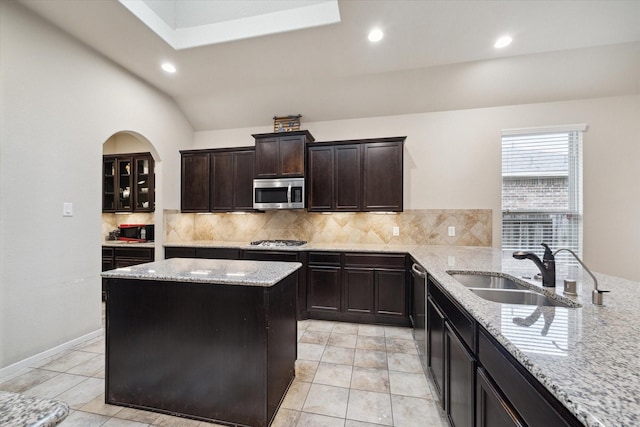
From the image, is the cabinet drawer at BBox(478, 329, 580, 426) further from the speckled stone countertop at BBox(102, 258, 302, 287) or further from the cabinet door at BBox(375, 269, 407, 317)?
the cabinet door at BBox(375, 269, 407, 317)

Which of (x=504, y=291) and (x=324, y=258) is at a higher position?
(x=504, y=291)

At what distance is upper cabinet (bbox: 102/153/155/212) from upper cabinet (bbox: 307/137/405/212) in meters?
2.85

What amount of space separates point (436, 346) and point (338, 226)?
2336mm

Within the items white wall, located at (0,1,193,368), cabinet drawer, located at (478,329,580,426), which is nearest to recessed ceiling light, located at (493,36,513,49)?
cabinet drawer, located at (478,329,580,426)

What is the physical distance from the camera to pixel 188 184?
165 inches

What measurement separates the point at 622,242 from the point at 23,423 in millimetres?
5182

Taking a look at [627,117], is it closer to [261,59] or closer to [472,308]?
[472,308]

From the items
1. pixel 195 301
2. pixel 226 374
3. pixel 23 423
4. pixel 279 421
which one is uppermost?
pixel 23 423

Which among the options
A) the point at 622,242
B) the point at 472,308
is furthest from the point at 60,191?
the point at 622,242

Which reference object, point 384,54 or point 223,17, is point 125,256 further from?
point 384,54

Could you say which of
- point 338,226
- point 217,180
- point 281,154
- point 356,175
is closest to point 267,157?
point 281,154

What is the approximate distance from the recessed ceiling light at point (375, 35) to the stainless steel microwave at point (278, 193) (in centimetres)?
182

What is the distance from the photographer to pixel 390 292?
322 centimetres

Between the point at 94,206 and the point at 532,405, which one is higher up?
the point at 94,206
